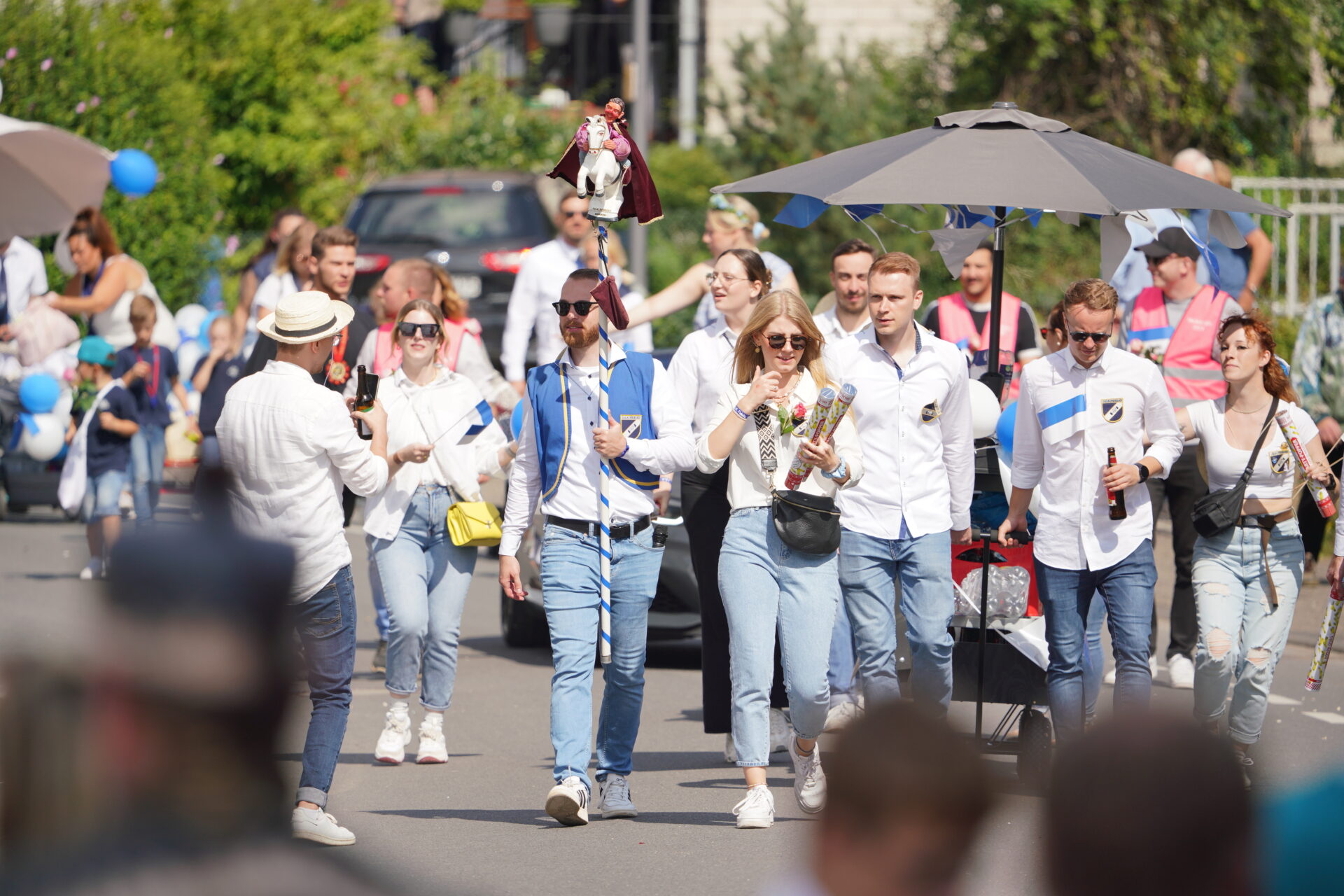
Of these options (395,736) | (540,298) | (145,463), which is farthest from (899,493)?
(145,463)

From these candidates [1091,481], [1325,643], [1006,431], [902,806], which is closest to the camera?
[902,806]

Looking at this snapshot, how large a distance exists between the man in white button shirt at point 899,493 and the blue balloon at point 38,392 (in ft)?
25.8

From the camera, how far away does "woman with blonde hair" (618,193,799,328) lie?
9125 millimetres

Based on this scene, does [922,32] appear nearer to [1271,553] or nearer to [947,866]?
[1271,553]

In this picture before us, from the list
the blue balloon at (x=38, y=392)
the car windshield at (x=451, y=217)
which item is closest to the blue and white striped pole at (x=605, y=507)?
the blue balloon at (x=38, y=392)

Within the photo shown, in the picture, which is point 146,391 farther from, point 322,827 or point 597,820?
point 322,827

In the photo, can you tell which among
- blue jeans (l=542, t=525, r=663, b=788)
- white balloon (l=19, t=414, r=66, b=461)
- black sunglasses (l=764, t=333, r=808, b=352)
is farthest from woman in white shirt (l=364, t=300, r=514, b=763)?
white balloon (l=19, t=414, r=66, b=461)

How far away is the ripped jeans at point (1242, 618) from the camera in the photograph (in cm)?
707

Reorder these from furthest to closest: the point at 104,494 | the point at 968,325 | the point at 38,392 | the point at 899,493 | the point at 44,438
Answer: the point at 44,438, the point at 38,392, the point at 104,494, the point at 968,325, the point at 899,493

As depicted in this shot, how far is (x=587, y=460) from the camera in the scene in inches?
260

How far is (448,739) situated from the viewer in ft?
26.7

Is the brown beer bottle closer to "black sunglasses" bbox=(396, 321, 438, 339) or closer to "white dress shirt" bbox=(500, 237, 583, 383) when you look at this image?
"black sunglasses" bbox=(396, 321, 438, 339)

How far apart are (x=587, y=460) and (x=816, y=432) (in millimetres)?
829

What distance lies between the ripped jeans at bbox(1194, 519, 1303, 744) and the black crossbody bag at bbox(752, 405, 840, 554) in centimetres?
166
